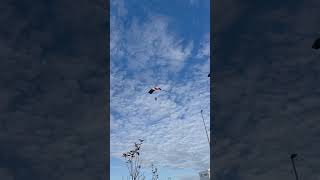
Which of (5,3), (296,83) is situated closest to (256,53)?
(296,83)

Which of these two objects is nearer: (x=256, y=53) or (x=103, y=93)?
(x=103, y=93)

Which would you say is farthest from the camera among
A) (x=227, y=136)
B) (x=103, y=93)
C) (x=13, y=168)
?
(x=227, y=136)

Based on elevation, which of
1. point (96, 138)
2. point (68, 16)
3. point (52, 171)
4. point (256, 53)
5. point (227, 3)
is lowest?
point (52, 171)

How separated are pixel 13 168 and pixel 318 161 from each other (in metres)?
4.72

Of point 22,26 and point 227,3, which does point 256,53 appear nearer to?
point 227,3

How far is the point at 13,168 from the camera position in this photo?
6090 millimetres

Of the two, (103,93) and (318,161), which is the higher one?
(103,93)

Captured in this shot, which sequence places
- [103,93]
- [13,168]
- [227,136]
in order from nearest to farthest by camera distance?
[13,168] < [103,93] < [227,136]

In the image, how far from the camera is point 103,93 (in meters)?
6.62

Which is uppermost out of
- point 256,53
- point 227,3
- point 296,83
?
point 227,3

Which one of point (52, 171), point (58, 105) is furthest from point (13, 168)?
point (58, 105)

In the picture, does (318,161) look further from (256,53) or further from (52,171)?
(52,171)

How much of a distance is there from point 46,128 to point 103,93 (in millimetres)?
1026

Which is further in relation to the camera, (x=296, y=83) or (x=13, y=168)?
(x=296, y=83)
